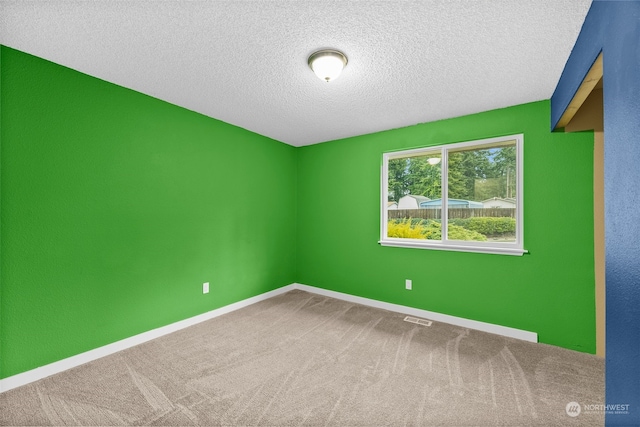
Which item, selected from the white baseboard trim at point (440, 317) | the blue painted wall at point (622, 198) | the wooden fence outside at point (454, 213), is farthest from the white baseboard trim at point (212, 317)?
the blue painted wall at point (622, 198)

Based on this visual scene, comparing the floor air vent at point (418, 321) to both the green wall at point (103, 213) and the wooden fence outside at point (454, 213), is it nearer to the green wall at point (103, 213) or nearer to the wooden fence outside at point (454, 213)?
the wooden fence outside at point (454, 213)

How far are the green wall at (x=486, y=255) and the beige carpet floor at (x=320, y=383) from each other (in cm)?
35

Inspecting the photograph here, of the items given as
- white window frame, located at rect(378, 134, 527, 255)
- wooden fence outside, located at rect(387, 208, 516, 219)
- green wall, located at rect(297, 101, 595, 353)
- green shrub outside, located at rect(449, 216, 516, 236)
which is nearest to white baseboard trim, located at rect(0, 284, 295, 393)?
green wall, located at rect(297, 101, 595, 353)

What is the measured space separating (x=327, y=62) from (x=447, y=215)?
2327 mm

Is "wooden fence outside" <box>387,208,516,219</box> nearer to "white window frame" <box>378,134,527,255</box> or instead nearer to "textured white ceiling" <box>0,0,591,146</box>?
"white window frame" <box>378,134,527,255</box>

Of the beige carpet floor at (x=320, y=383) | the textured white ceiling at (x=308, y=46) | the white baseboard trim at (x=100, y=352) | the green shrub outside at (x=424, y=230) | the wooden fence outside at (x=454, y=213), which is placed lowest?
the beige carpet floor at (x=320, y=383)

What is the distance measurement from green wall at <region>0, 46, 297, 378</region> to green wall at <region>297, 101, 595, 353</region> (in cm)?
147

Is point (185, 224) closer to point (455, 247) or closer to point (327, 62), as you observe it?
point (327, 62)

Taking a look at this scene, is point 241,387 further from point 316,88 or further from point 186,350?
point 316,88

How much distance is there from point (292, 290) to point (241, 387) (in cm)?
243

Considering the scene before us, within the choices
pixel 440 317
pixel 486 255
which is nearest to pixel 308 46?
pixel 486 255

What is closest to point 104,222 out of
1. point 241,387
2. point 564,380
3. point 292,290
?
point 241,387

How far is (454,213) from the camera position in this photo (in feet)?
10.4

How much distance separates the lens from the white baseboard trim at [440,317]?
2.68 meters
